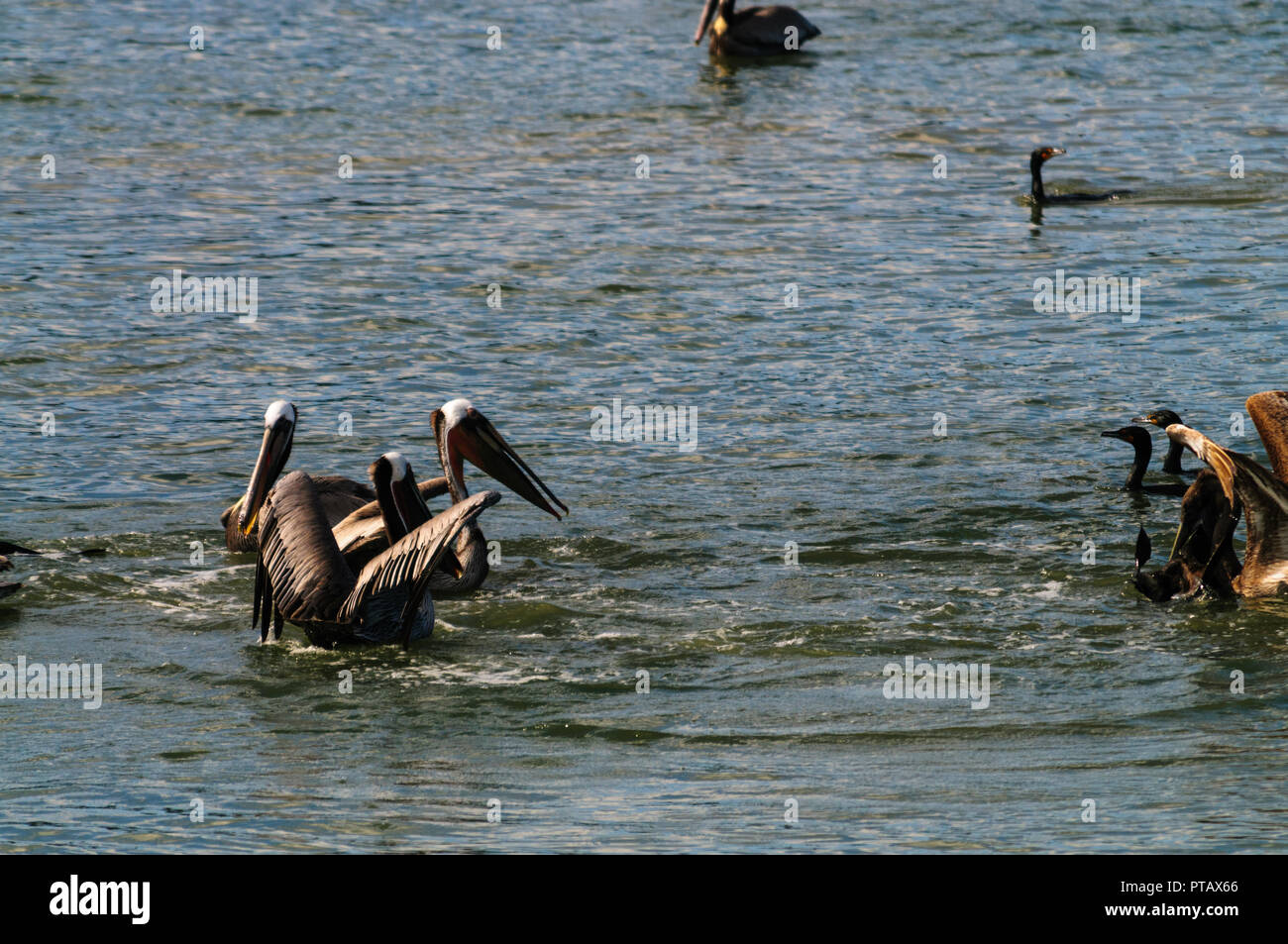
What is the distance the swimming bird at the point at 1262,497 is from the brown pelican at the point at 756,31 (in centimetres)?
1669

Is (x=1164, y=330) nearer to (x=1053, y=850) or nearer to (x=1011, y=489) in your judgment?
(x=1011, y=489)

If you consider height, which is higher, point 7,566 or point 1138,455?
point 1138,455

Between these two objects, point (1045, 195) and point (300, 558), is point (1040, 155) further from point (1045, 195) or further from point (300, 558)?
point (300, 558)

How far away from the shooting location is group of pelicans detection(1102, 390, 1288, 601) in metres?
9.46

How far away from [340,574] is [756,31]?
17.6 metres

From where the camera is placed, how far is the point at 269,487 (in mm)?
10305

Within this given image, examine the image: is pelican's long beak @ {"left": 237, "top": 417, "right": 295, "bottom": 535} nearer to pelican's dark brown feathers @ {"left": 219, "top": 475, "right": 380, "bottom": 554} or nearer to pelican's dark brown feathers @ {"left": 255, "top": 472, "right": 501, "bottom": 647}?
pelican's dark brown feathers @ {"left": 219, "top": 475, "right": 380, "bottom": 554}

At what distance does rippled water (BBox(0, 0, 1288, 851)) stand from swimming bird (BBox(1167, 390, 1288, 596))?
0.91ft

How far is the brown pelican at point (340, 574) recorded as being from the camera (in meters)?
8.87
